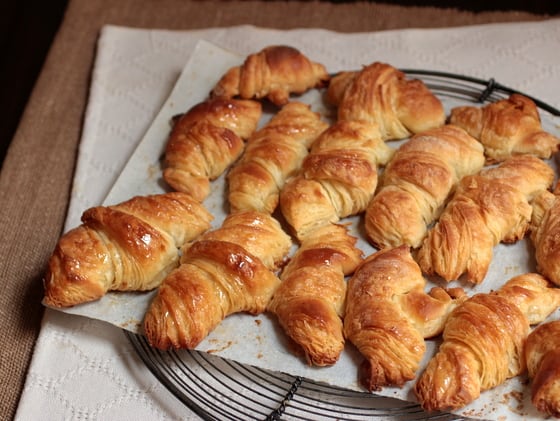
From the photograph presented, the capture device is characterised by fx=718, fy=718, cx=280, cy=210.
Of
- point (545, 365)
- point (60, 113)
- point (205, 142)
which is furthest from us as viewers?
point (60, 113)

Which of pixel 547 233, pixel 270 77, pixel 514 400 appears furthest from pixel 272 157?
pixel 514 400

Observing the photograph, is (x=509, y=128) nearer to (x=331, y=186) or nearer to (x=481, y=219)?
(x=481, y=219)

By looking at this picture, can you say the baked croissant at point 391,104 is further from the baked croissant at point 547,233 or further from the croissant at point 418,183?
the baked croissant at point 547,233

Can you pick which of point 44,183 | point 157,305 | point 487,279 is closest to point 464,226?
point 487,279

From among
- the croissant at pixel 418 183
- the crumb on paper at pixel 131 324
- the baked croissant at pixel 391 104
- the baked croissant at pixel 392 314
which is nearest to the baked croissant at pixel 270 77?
the baked croissant at pixel 391 104

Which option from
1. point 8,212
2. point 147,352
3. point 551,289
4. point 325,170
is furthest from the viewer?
point 8,212

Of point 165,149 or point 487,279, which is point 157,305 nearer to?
point 165,149
